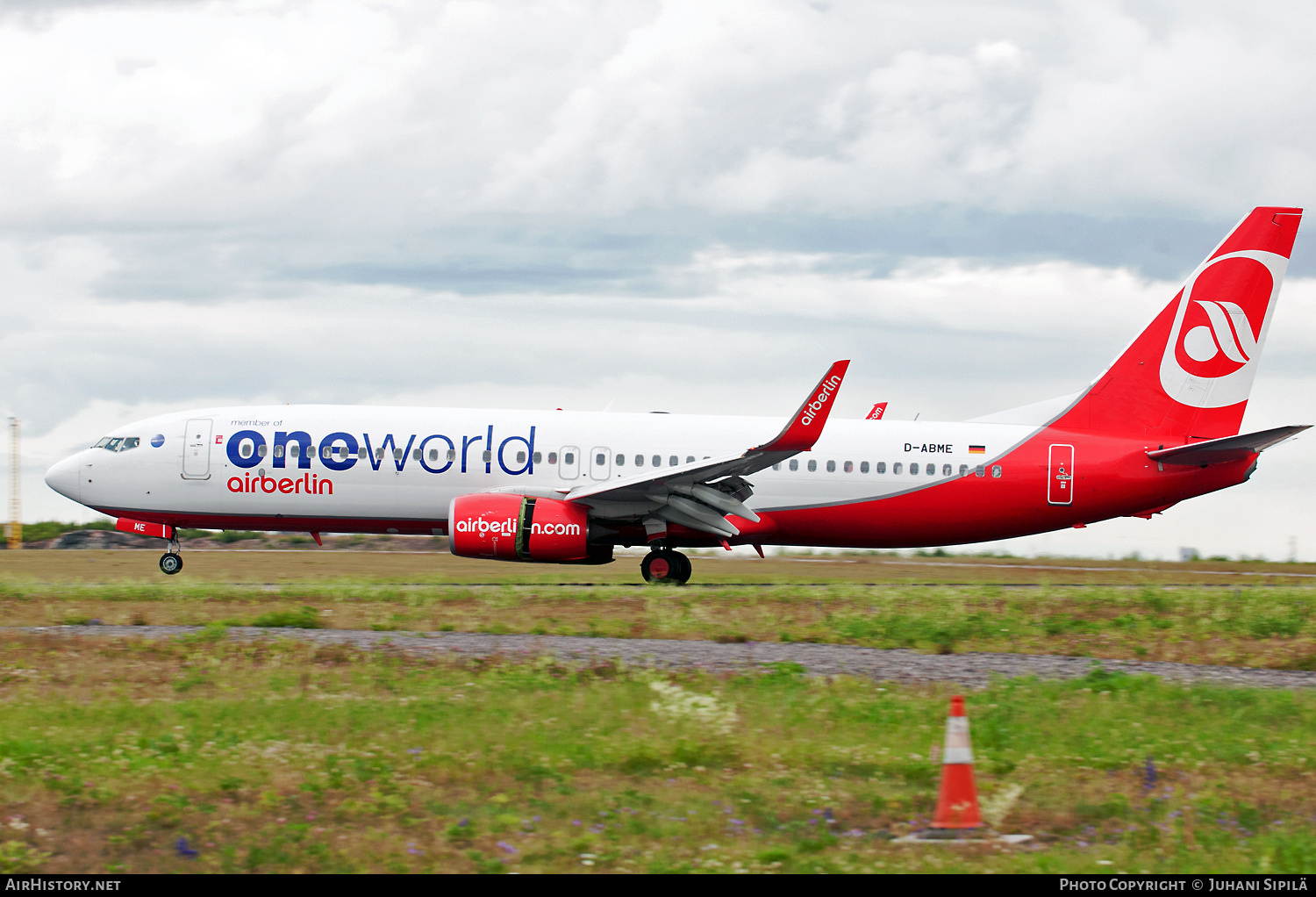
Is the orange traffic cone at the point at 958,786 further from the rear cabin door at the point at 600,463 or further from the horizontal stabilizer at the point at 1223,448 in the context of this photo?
the horizontal stabilizer at the point at 1223,448

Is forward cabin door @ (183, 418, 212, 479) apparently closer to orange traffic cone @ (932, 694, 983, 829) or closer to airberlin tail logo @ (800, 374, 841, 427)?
airberlin tail logo @ (800, 374, 841, 427)

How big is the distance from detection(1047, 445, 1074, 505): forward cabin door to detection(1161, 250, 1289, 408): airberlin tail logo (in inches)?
110

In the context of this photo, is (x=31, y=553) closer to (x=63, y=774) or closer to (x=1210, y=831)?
(x=63, y=774)

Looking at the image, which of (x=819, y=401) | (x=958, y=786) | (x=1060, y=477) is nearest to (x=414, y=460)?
(x=819, y=401)

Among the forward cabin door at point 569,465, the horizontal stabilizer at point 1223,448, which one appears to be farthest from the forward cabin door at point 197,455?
the horizontal stabilizer at point 1223,448

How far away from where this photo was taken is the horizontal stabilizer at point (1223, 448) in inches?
859

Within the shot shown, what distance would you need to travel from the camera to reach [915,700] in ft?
33.4

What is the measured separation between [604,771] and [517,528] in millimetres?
13452

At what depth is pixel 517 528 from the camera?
20922 millimetres

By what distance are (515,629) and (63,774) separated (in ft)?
25.0

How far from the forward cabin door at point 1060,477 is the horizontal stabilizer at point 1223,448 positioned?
5.43 ft

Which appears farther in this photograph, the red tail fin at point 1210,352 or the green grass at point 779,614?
the red tail fin at point 1210,352

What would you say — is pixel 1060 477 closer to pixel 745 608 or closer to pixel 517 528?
pixel 745 608

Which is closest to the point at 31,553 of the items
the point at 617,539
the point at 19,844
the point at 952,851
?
the point at 617,539
